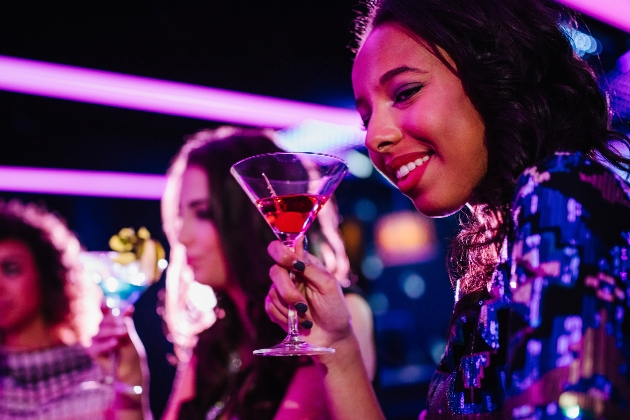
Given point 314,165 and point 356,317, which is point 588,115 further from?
point 356,317

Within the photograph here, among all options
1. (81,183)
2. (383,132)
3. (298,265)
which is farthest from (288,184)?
(81,183)

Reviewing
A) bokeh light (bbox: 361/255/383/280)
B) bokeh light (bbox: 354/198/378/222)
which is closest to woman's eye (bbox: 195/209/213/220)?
bokeh light (bbox: 354/198/378/222)

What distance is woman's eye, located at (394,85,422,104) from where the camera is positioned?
162 cm

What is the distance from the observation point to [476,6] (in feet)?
5.36

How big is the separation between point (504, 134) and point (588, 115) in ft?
0.77

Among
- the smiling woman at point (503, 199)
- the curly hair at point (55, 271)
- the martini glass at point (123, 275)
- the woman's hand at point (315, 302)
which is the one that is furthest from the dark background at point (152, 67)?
→ the smiling woman at point (503, 199)

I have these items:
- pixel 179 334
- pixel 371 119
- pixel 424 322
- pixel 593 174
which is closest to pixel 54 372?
pixel 179 334

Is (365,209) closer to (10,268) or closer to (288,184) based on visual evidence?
(10,268)

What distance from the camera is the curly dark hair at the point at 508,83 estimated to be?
5.00 feet

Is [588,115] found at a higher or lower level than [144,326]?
higher

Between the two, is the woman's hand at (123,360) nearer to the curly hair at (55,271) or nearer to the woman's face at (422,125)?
the curly hair at (55,271)

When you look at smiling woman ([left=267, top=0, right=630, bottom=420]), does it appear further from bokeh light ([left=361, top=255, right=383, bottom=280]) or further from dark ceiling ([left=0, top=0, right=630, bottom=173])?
bokeh light ([left=361, top=255, right=383, bottom=280])

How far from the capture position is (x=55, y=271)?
455 centimetres

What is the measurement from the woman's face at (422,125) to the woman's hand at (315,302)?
1.37 ft
